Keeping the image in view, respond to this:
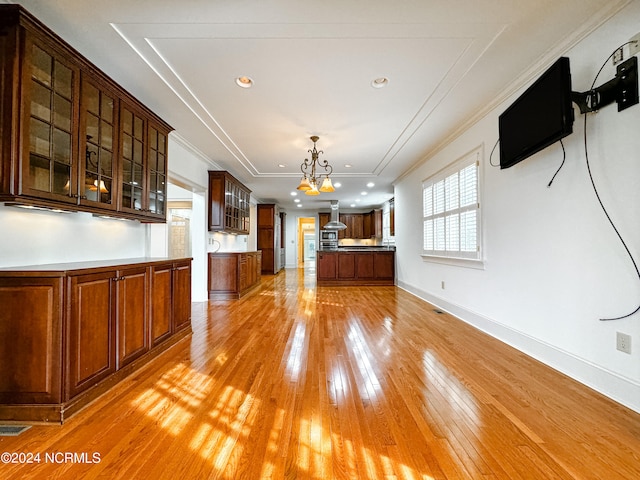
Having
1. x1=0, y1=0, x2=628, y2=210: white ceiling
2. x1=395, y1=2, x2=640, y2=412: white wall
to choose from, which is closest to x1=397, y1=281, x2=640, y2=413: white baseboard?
x1=395, y1=2, x2=640, y2=412: white wall

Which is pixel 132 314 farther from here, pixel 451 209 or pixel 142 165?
pixel 451 209

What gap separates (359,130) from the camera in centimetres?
418

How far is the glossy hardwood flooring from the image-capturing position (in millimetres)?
1417

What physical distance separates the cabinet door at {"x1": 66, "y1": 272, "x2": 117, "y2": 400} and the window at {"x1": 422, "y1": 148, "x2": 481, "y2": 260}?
12.9ft

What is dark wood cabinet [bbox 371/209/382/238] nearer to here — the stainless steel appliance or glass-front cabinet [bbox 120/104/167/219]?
the stainless steel appliance

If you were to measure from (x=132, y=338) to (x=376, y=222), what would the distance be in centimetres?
918

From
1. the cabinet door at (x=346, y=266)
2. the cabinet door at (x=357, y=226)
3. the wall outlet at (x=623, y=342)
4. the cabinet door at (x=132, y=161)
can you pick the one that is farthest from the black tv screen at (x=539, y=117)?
the cabinet door at (x=357, y=226)

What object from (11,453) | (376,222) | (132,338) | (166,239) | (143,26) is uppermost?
(143,26)

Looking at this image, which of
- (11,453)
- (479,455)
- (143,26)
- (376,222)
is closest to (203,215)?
(143,26)

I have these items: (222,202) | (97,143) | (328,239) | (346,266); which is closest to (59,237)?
(97,143)

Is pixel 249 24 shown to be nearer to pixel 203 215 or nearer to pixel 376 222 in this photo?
pixel 203 215

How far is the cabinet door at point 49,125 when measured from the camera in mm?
1835

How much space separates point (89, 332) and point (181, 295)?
1350 mm

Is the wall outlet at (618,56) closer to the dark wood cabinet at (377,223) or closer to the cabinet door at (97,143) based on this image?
the cabinet door at (97,143)
